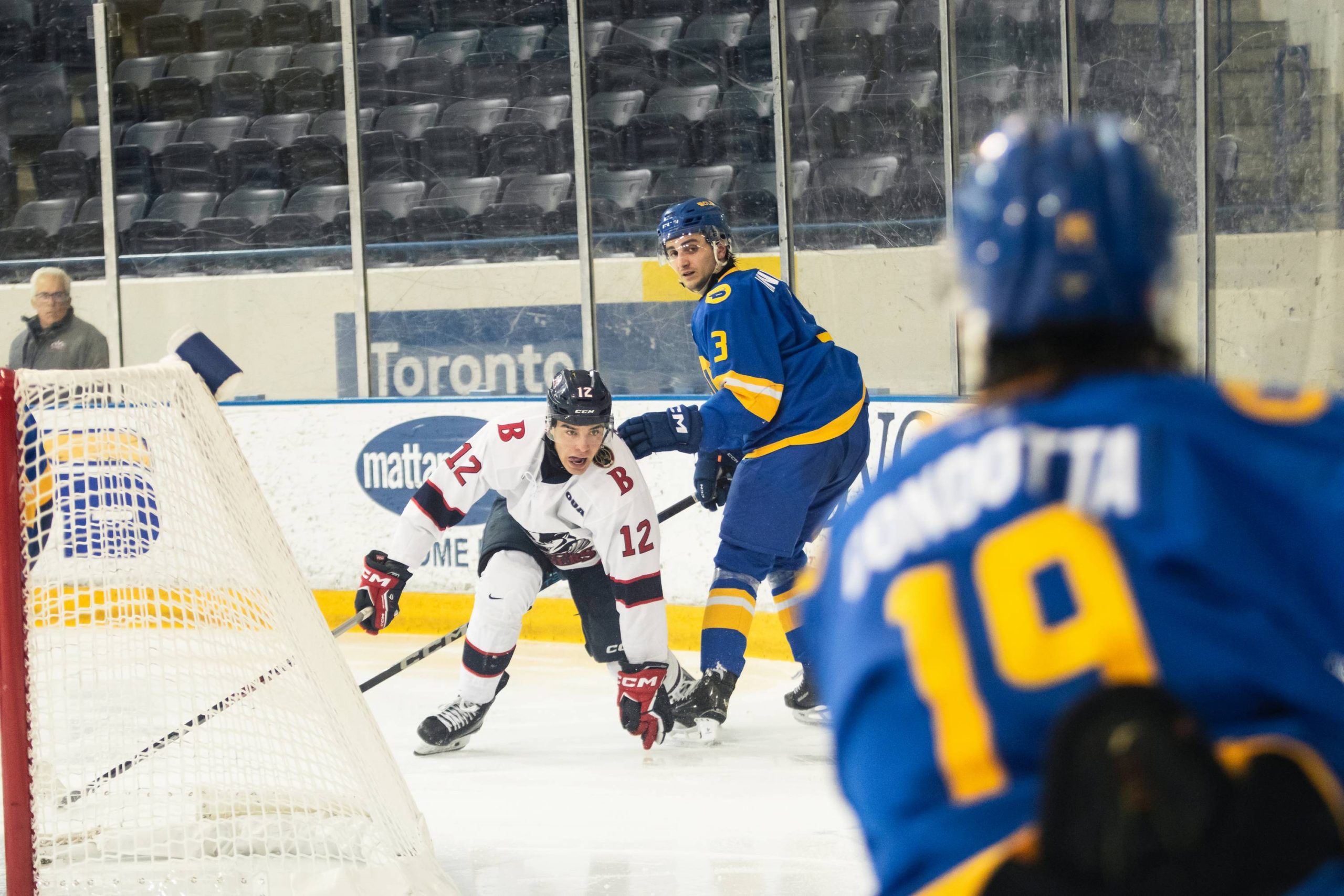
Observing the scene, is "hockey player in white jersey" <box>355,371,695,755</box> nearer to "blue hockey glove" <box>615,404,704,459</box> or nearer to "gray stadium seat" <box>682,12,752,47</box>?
"blue hockey glove" <box>615,404,704,459</box>

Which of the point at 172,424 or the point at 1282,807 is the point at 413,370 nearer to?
the point at 172,424

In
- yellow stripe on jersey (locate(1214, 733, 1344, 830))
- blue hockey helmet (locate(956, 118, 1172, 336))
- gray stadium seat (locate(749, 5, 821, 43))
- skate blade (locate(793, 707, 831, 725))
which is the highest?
gray stadium seat (locate(749, 5, 821, 43))

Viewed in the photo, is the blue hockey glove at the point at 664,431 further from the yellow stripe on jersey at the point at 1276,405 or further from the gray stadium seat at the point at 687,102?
the yellow stripe on jersey at the point at 1276,405

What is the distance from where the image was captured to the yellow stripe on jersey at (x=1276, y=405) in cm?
72

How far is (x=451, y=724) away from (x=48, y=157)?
444 cm

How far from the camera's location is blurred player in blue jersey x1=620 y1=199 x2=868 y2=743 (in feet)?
11.1

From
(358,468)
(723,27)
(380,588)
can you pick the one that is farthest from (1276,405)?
(723,27)

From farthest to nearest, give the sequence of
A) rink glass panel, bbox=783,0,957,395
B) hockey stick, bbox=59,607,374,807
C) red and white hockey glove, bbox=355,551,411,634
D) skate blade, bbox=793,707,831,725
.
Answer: rink glass panel, bbox=783,0,957,395 < skate blade, bbox=793,707,831,725 < red and white hockey glove, bbox=355,551,411,634 < hockey stick, bbox=59,607,374,807

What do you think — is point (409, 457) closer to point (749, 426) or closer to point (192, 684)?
point (749, 426)

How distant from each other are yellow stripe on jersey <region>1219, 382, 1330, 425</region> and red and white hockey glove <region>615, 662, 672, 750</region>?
97.0 inches

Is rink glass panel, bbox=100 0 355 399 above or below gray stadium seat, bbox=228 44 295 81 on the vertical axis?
below

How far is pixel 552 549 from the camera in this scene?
3.33m

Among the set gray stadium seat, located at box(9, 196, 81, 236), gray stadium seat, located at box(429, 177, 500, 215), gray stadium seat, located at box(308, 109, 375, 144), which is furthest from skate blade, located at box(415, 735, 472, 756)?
gray stadium seat, located at box(9, 196, 81, 236)

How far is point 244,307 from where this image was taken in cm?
604
